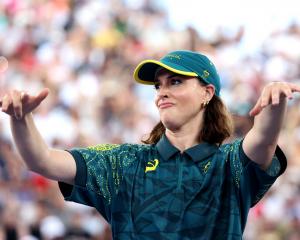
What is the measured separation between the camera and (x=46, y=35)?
25.7 feet

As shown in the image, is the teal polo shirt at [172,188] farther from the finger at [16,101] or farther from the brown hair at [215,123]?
the finger at [16,101]

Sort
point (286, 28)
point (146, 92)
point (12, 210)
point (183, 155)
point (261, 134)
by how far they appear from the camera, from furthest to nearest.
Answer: point (286, 28) < point (146, 92) < point (12, 210) < point (183, 155) < point (261, 134)

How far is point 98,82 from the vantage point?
7.45m

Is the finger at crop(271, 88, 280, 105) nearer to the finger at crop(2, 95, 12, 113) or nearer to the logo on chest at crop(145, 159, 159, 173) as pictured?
the logo on chest at crop(145, 159, 159, 173)

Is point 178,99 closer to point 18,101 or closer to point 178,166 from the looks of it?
point 178,166

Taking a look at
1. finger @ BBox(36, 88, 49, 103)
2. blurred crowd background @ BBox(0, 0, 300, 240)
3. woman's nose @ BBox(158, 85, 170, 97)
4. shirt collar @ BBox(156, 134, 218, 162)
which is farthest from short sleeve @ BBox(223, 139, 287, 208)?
blurred crowd background @ BBox(0, 0, 300, 240)

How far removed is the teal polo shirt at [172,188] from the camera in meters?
2.80

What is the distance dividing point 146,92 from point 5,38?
1657 millimetres

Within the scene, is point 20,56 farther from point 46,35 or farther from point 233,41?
point 233,41

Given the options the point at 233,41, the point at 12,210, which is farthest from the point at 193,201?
the point at 233,41

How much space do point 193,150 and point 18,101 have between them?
0.77 metres

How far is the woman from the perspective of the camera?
276 centimetres

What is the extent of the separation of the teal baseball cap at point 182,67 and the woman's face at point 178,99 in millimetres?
34

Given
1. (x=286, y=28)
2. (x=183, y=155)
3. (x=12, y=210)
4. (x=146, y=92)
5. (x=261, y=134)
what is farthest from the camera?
(x=286, y=28)
